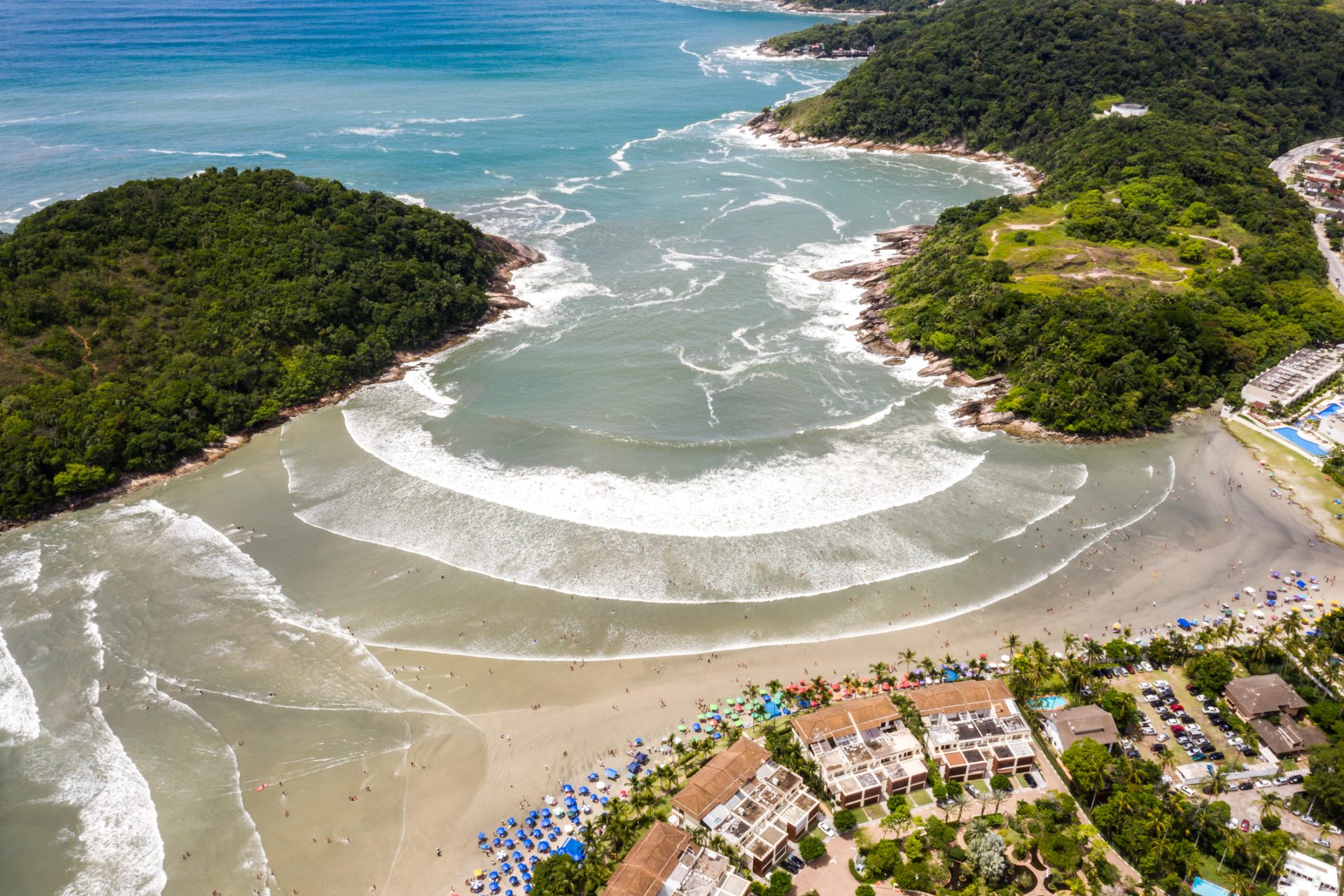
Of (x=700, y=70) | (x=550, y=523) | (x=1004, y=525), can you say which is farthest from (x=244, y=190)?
(x=700, y=70)

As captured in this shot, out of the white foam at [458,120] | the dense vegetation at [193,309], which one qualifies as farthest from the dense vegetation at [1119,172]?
the white foam at [458,120]

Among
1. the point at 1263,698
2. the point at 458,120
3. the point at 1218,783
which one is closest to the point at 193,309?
the point at 1218,783

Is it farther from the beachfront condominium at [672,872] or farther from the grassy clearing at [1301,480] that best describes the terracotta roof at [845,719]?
the grassy clearing at [1301,480]

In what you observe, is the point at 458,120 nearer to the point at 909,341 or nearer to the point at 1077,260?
the point at 909,341

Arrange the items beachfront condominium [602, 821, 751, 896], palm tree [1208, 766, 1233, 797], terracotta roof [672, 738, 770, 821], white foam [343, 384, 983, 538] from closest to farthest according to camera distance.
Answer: beachfront condominium [602, 821, 751, 896], terracotta roof [672, 738, 770, 821], palm tree [1208, 766, 1233, 797], white foam [343, 384, 983, 538]

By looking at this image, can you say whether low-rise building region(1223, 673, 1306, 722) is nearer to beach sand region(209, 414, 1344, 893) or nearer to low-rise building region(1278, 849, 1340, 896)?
beach sand region(209, 414, 1344, 893)


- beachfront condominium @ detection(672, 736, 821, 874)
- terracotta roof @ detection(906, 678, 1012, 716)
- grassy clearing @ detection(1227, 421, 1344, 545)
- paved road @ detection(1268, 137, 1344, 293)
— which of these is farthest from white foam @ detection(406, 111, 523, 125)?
beachfront condominium @ detection(672, 736, 821, 874)
